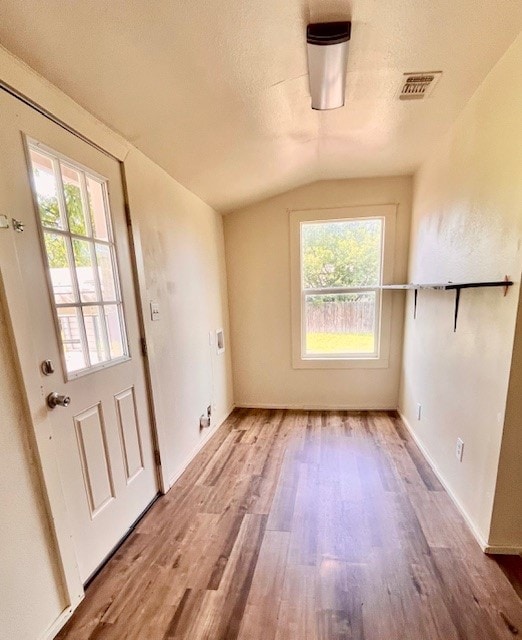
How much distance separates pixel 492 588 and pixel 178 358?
83.6 inches

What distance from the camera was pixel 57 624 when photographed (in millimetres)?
1144

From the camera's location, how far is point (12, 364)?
102 cm

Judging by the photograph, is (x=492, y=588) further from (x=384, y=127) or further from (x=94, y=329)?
(x=384, y=127)

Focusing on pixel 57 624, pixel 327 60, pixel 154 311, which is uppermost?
pixel 327 60

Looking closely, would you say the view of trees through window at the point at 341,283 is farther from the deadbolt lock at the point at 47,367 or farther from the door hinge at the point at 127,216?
the deadbolt lock at the point at 47,367

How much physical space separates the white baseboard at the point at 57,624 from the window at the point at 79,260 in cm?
98

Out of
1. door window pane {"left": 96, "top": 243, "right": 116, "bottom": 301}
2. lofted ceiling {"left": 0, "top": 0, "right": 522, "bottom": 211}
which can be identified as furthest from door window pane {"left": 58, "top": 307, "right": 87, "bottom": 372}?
lofted ceiling {"left": 0, "top": 0, "right": 522, "bottom": 211}

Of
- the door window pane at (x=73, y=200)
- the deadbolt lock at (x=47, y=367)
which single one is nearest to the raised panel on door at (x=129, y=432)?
the deadbolt lock at (x=47, y=367)

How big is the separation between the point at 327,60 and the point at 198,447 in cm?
267

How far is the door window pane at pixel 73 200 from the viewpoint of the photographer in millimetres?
1304

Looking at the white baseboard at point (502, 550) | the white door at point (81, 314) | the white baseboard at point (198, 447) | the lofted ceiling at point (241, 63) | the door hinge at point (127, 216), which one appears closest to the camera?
the lofted ceiling at point (241, 63)

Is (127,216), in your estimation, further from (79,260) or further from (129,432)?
(129,432)

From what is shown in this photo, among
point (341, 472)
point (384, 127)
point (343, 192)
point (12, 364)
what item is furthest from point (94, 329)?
point (343, 192)

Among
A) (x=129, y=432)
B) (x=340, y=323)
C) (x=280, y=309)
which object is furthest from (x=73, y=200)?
(x=340, y=323)
